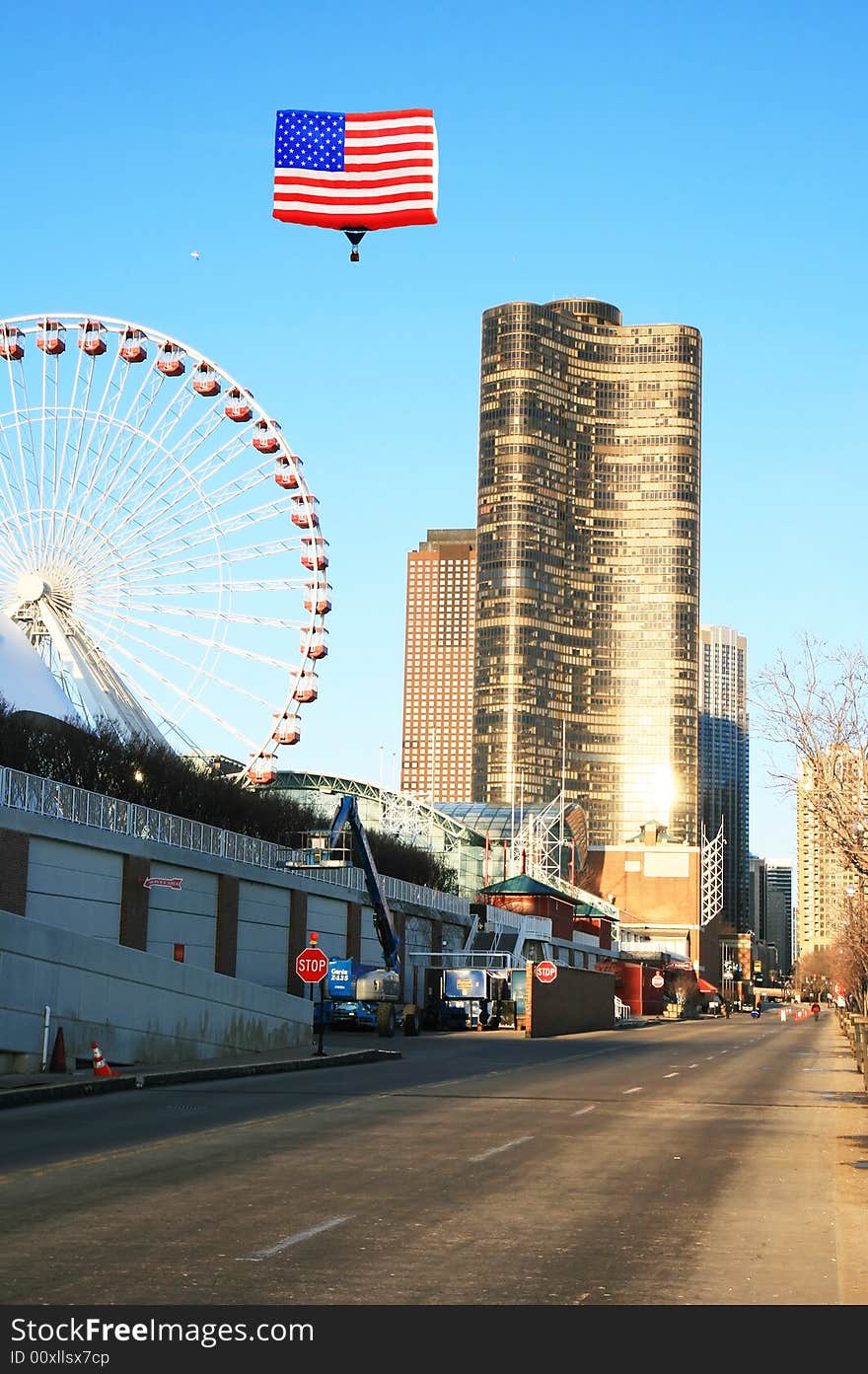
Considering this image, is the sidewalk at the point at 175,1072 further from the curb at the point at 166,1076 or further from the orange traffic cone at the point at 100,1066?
the orange traffic cone at the point at 100,1066

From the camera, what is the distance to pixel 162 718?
65.1 m

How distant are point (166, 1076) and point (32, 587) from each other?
3710 cm

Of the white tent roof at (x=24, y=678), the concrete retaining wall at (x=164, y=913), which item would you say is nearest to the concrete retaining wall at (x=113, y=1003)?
the concrete retaining wall at (x=164, y=913)

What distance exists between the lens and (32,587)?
64.2m

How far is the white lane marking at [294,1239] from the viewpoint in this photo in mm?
11867

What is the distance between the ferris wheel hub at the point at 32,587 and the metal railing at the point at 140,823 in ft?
36.9

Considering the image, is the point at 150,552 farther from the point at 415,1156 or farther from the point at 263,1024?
the point at 415,1156

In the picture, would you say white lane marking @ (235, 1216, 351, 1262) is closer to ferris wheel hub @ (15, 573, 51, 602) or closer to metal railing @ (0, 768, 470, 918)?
metal railing @ (0, 768, 470, 918)

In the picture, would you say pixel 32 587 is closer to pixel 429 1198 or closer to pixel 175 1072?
pixel 175 1072

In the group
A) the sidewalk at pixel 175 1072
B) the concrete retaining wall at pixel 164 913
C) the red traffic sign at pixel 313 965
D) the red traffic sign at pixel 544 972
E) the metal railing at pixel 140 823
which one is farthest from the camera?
the red traffic sign at pixel 544 972

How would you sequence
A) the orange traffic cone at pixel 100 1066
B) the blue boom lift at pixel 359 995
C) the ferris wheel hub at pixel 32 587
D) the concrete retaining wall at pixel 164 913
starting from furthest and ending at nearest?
the ferris wheel hub at pixel 32 587 → the blue boom lift at pixel 359 995 → the concrete retaining wall at pixel 164 913 → the orange traffic cone at pixel 100 1066

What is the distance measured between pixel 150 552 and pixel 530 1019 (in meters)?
23.7

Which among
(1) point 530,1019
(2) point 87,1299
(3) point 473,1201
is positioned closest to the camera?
(2) point 87,1299
